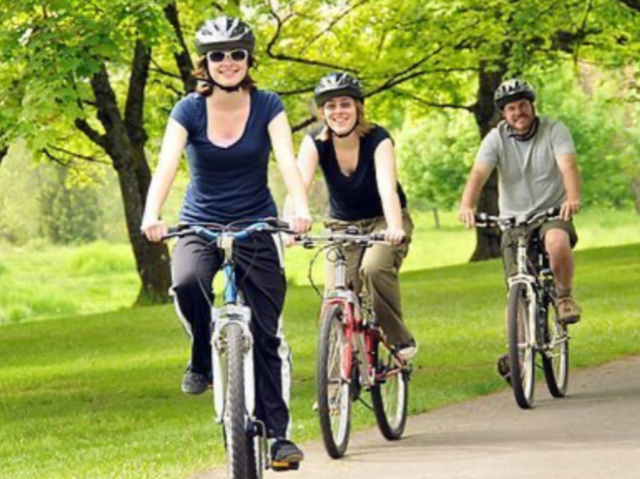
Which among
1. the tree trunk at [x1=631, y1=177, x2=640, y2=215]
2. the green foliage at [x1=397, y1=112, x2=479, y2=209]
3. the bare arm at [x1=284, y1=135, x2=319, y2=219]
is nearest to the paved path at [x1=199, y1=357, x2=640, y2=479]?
the bare arm at [x1=284, y1=135, x2=319, y2=219]

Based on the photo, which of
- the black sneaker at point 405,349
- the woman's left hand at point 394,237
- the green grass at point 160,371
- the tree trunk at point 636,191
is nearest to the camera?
the woman's left hand at point 394,237

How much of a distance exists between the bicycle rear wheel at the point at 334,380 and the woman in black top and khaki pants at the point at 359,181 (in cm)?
53

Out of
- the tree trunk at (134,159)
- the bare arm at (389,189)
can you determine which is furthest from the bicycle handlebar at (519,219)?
the tree trunk at (134,159)

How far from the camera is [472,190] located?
12375 millimetres

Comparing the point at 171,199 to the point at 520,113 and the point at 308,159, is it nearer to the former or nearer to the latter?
the point at 520,113

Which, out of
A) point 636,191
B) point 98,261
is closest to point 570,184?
point 98,261

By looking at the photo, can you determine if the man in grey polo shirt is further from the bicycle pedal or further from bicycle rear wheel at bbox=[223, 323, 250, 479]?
bicycle rear wheel at bbox=[223, 323, 250, 479]

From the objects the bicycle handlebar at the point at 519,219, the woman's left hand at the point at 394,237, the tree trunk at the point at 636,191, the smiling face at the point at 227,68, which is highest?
the smiling face at the point at 227,68

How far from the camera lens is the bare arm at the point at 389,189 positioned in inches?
386

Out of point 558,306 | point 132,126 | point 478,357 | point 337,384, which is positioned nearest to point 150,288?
point 132,126

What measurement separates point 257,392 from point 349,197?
2642 mm

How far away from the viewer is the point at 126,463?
11.0 m

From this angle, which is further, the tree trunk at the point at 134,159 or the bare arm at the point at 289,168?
the tree trunk at the point at 134,159

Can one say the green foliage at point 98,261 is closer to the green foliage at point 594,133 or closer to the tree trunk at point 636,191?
the green foliage at point 594,133
